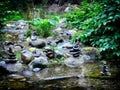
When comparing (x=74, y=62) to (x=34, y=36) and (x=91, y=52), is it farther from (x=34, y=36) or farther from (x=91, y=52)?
(x=34, y=36)

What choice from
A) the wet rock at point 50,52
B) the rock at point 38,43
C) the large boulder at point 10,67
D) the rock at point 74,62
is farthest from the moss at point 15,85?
the rock at point 38,43

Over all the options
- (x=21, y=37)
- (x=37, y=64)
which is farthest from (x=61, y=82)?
(x=21, y=37)

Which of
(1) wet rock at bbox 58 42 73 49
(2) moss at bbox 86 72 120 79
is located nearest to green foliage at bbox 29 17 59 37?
(1) wet rock at bbox 58 42 73 49

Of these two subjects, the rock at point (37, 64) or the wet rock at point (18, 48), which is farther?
the wet rock at point (18, 48)

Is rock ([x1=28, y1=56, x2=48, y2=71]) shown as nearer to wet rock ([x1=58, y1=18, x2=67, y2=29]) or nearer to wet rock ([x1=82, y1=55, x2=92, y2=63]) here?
wet rock ([x1=82, y1=55, x2=92, y2=63])

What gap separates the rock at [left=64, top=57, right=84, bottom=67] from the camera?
297 inches

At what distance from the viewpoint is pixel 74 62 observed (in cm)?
766

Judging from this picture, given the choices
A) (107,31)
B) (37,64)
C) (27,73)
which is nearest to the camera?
(27,73)

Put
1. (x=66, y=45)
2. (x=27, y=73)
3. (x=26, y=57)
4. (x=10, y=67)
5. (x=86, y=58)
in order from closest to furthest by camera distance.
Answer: (x=27, y=73), (x=10, y=67), (x=26, y=57), (x=86, y=58), (x=66, y=45)

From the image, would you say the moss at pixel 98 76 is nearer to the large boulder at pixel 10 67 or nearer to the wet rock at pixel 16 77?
the wet rock at pixel 16 77

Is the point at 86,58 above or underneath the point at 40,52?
underneath

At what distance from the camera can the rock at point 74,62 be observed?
753 cm

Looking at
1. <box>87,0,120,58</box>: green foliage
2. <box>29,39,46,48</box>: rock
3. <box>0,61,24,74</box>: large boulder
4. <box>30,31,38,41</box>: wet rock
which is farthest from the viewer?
<box>30,31,38,41</box>: wet rock

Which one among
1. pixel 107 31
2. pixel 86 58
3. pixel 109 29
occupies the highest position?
pixel 109 29
